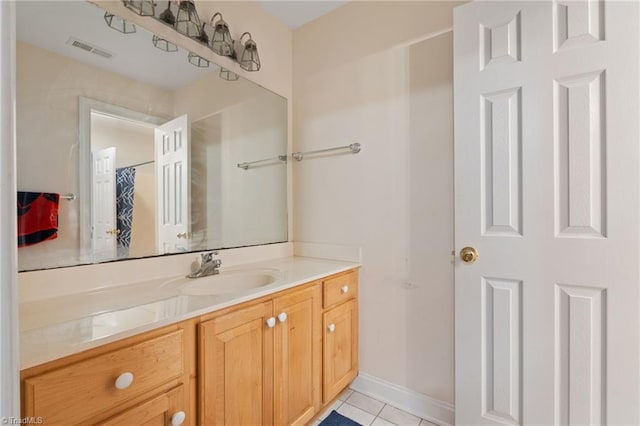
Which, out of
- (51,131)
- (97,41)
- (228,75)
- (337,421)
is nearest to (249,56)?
(228,75)

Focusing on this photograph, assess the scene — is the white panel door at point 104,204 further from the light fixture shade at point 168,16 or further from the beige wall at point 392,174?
the beige wall at point 392,174

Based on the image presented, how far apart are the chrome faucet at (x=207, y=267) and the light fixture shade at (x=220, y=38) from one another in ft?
3.65

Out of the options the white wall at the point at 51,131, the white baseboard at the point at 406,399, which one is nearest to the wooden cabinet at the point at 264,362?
the white baseboard at the point at 406,399

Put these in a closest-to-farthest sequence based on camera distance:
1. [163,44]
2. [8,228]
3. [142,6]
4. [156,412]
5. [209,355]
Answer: [8,228] < [156,412] < [209,355] < [142,6] < [163,44]

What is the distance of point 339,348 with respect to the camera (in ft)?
5.13

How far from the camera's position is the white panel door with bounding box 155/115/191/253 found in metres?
1.33

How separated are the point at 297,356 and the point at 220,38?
169cm

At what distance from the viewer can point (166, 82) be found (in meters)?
1.34

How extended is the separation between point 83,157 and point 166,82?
0.53 metres

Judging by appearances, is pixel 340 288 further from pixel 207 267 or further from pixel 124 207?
pixel 124 207

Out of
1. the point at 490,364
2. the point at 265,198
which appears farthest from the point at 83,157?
the point at 490,364

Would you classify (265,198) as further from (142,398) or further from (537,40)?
(537,40)

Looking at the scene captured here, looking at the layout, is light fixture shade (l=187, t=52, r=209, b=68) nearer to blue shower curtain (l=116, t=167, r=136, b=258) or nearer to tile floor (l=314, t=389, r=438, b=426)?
blue shower curtain (l=116, t=167, r=136, b=258)

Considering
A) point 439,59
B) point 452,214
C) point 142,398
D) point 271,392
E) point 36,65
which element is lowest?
point 271,392
